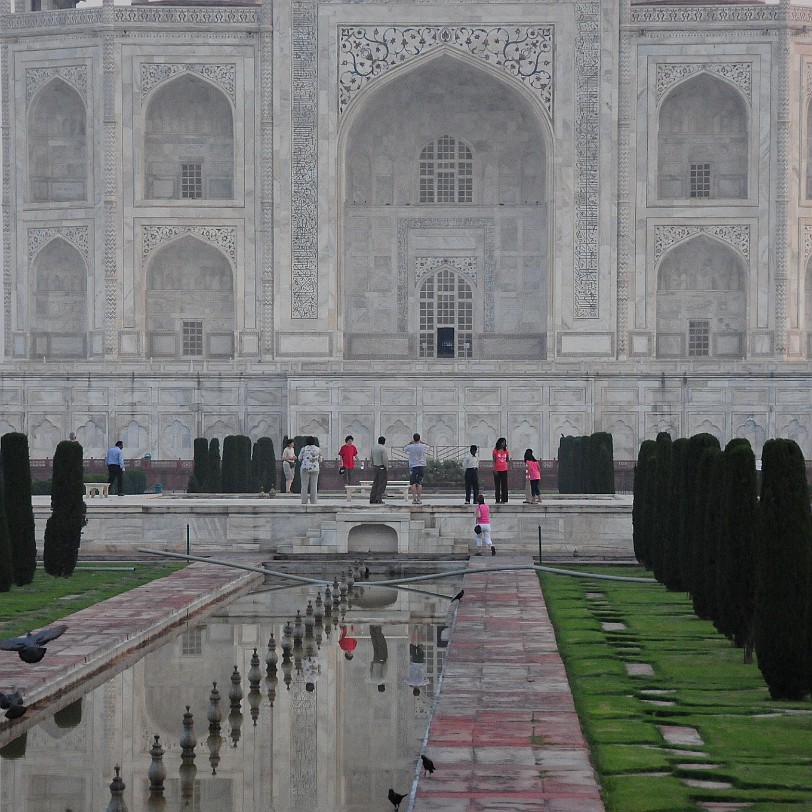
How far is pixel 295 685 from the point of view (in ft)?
35.6

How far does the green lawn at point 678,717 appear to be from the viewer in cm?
727

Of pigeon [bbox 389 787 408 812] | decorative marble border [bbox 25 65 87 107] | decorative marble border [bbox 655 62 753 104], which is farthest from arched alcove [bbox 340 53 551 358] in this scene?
pigeon [bbox 389 787 408 812]

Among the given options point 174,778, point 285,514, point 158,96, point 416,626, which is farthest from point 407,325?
point 174,778

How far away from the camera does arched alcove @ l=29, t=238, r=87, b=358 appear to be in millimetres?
38375

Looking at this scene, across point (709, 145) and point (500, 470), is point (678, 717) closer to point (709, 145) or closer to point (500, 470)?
point (500, 470)

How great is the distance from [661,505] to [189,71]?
2388 cm

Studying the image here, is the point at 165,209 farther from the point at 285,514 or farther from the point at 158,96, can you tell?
the point at 285,514

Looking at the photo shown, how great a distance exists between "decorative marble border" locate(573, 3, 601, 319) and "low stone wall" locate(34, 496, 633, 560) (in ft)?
56.8

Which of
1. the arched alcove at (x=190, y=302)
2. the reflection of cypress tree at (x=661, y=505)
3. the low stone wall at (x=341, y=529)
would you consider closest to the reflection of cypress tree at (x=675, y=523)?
the reflection of cypress tree at (x=661, y=505)

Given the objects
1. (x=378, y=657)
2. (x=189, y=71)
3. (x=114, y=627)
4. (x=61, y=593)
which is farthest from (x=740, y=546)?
(x=189, y=71)

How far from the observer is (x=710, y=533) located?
12.5 metres

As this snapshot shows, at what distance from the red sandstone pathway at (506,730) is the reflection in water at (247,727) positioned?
0.95 feet

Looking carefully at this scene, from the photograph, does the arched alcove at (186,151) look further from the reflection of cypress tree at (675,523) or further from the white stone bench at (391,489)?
the reflection of cypress tree at (675,523)

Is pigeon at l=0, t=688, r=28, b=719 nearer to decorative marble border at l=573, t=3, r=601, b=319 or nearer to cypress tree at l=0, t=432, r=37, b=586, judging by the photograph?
cypress tree at l=0, t=432, r=37, b=586
